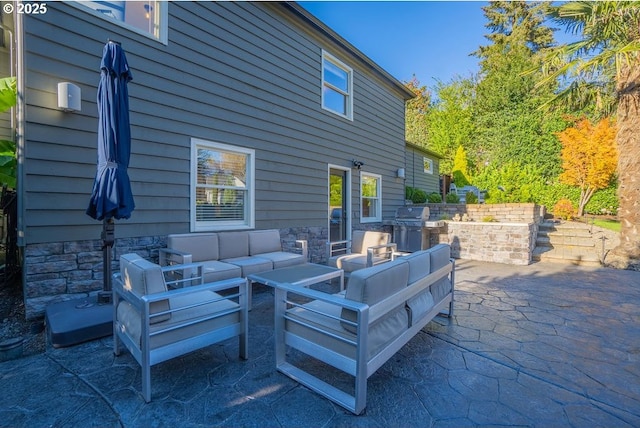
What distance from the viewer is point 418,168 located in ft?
42.4

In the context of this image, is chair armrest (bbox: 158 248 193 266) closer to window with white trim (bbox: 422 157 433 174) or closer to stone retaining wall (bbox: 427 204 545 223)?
stone retaining wall (bbox: 427 204 545 223)

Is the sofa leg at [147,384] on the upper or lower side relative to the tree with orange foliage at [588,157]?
lower

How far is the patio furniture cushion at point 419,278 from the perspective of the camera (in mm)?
2604

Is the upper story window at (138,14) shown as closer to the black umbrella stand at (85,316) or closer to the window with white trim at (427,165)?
the black umbrella stand at (85,316)

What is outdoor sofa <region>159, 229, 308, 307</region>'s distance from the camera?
13.3 feet

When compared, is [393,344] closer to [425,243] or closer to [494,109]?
[425,243]

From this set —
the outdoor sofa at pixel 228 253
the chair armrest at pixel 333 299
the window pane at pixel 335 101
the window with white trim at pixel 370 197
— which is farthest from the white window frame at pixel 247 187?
the window with white trim at pixel 370 197

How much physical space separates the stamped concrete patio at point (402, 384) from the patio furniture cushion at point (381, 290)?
46 centimetres

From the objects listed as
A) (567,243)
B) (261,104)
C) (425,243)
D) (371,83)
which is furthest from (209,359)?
(567,243)

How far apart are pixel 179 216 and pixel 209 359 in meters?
2.56

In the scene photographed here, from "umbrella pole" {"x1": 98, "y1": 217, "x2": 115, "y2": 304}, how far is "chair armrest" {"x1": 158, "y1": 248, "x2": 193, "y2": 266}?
0.75 meters

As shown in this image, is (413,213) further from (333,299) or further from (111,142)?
(111,142)

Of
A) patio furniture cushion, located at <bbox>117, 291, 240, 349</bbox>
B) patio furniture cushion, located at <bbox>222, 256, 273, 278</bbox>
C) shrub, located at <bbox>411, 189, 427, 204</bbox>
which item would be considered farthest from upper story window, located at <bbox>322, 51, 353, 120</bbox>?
patio furniture cushion, located at <bbox>117, 291, 240, 349</bbox>

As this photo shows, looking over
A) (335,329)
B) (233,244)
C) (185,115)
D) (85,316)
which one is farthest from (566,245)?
(85,316)
